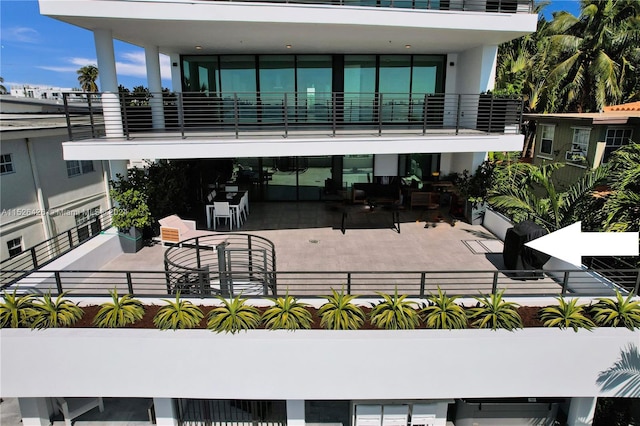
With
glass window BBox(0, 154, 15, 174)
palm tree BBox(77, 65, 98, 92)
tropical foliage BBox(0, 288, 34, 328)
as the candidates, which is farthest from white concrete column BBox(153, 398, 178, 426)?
palm tree BBox(77, 65, 98, 92)

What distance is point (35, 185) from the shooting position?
54.7 feet

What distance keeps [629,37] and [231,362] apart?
28081mm

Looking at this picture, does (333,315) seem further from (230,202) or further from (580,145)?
(580,145)

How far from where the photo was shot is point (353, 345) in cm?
676

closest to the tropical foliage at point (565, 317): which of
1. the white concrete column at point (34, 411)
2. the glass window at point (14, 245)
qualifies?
the white concrete column at point (34, 411)

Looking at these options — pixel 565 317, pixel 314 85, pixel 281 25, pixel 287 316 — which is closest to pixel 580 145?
pixel 314 85

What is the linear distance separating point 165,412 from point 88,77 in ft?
209

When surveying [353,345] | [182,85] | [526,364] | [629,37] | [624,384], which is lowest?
[624,384]

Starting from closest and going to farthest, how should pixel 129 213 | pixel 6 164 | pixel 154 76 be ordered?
1. pixel 129 213
2. pixel 154 76
3. pixel 6 164

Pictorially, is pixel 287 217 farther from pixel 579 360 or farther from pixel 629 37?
pixel 629 37

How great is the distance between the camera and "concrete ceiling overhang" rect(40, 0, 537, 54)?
9.58 m

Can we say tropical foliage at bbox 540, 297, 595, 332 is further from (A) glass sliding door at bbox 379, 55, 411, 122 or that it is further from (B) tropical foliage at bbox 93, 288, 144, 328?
(A) glass sliding door at bbox 379, 55, 411, 122

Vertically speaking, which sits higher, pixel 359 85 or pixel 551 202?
pixel 359 85

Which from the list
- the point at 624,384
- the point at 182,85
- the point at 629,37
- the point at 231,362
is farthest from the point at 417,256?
the point at 629,37
